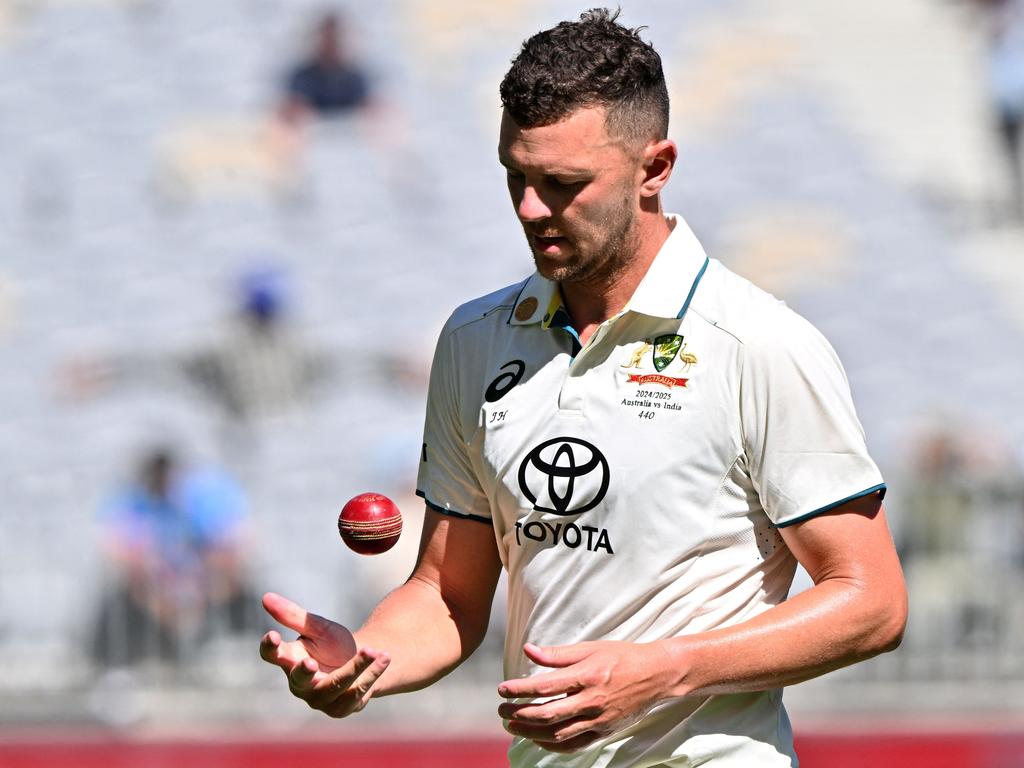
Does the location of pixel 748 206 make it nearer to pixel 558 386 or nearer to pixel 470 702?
pixel 470 702

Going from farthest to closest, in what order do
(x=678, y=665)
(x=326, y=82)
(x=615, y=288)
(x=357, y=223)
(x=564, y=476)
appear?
(x=326, y=82)
(x=357, y=223)
(x=615, y=288)
(x=564, y=476)
(x=678, y=665)

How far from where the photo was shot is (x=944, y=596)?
8.02 metres

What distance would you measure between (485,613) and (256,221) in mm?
8890

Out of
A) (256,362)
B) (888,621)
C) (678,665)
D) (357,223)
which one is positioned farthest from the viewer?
(357,223)

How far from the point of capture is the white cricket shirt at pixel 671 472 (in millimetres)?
2809

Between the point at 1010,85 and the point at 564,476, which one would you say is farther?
the point at 1010,85

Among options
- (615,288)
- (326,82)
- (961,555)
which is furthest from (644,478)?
(326,82)

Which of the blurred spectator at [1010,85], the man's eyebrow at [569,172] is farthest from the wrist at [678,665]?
the blurred spectator at [1010,85]

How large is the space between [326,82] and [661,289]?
947cm

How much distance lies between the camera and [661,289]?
9.79 ft

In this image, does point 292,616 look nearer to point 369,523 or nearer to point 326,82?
point 369,523

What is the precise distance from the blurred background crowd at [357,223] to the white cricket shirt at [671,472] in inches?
226

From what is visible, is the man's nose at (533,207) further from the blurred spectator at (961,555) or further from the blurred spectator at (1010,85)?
the blurred spectator at (1010,85)

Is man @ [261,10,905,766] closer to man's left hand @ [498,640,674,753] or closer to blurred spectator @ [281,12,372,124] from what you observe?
man's left hand @ [498,640,674,753]
